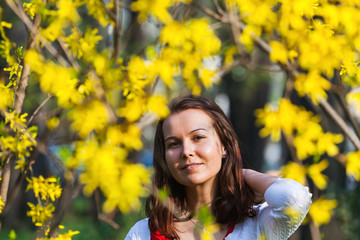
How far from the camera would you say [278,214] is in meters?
2.22

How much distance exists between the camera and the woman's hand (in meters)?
2.32

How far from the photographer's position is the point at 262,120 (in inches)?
112

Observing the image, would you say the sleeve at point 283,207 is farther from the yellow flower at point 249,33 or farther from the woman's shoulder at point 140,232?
the yellow flower at point 249,33

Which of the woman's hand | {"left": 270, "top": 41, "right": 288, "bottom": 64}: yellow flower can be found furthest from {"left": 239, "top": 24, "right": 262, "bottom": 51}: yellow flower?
the woman's hand

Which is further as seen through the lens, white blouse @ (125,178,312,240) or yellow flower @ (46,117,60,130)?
yellow flower @ (46,117,60,130)

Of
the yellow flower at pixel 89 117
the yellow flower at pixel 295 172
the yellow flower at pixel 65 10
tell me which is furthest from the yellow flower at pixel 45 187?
the yellow flower at pixel 295 172

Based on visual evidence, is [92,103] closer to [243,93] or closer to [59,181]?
[59,181]

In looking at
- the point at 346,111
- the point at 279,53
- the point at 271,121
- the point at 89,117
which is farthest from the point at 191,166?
the point at 346,111


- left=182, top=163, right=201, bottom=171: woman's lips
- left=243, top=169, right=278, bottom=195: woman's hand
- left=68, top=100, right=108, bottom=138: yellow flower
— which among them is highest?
left=68, top=100, right=108, bottom=138: yellow flower

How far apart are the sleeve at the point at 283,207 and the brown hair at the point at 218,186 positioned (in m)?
0.14

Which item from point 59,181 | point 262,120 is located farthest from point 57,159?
point 262,120

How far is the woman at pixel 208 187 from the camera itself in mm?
2252

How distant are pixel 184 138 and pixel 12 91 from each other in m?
0.78

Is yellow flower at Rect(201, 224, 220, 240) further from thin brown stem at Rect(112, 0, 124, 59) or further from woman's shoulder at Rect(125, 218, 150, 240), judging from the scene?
thin brown stem at Rect(112, 0, 124, 59)
